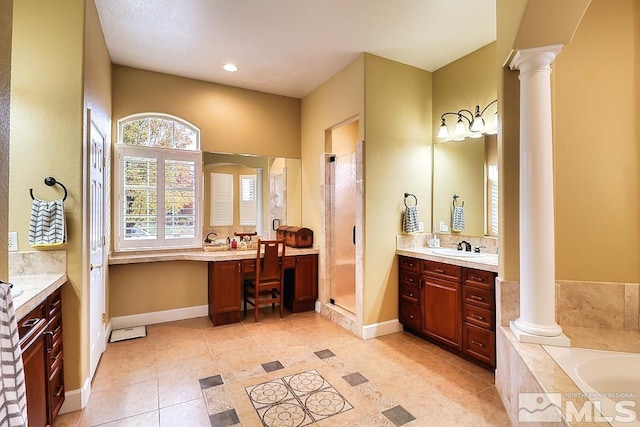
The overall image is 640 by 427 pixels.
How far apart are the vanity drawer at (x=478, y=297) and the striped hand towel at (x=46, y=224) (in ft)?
10.1

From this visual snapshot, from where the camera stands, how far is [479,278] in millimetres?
2619

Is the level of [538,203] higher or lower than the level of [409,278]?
higher

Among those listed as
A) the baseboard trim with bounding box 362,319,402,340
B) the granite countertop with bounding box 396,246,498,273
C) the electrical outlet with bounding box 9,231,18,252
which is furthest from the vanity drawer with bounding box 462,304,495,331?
the electrical outlet with bounding box 9,231,18,252

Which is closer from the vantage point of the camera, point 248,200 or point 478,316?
point 478,316

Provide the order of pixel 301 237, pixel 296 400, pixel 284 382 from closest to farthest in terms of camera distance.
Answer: pixel 296 400, pixel 284 382, pixel 301 237

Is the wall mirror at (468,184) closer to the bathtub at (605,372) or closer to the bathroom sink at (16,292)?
the bathtub at (605,372)

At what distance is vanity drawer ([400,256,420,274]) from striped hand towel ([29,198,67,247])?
2967mm

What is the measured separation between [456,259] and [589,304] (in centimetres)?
94

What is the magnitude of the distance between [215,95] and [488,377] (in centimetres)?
423

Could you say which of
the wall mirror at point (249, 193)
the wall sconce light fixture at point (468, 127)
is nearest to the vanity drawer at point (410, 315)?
the wall sconce light fixture at point (468, 127)

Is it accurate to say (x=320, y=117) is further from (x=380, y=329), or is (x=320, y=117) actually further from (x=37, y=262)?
(x=37, y=262)

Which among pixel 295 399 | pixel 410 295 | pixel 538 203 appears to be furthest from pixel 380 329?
pixel 538 203

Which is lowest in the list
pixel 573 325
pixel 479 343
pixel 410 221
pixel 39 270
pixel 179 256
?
pixel 479 343

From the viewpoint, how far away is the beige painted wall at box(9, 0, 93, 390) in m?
1.99
